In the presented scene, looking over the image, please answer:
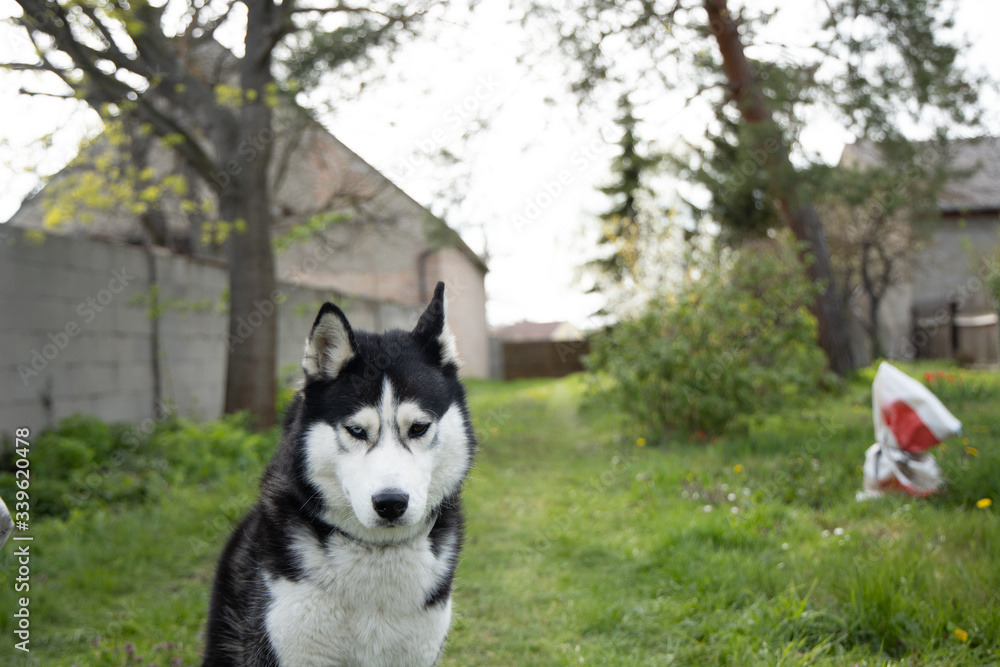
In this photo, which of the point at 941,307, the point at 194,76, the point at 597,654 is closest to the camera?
the point at 597,654

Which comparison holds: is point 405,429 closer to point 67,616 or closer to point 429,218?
point 67,616

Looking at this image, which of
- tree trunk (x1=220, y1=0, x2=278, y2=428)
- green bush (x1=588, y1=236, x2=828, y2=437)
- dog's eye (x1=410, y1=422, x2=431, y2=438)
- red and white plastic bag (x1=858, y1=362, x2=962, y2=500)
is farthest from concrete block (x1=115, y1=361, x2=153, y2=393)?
red and white plastic bag (x1=858, y1=362, x2=962, y2=500)

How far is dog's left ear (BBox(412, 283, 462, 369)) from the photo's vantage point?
231 centimetres

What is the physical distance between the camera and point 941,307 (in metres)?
16.4

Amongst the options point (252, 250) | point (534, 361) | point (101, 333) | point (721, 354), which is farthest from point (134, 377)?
point (534, 361)

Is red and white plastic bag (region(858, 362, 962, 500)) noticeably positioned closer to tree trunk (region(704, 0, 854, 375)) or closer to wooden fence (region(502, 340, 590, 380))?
tree trunk (region(704, 0, 854, 375))

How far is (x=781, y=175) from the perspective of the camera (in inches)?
308

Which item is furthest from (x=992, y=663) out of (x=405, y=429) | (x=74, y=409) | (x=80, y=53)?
(x=80, y=53)

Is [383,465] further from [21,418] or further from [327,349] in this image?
[21,418]

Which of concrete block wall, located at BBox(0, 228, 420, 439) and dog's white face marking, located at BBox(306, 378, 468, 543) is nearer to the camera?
dog's white face marking, located at BBox(306, 378, 468, 543)

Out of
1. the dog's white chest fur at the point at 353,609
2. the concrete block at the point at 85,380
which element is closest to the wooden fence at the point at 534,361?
the concrete block at the point at 85,380

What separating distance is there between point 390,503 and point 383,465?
0.12 m

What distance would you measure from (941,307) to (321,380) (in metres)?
18.2

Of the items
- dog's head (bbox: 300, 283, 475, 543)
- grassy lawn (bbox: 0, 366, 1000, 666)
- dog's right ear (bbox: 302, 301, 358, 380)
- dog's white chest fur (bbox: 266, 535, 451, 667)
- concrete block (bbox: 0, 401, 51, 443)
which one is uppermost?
dog's right ear (bbox: 302, 301, 358, 380)
